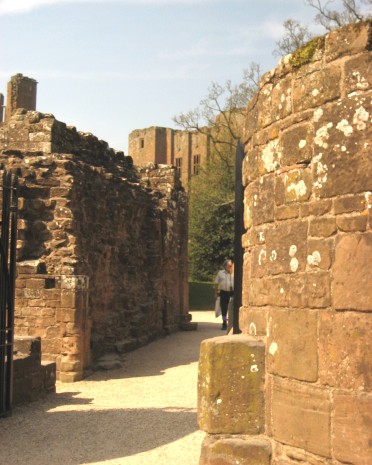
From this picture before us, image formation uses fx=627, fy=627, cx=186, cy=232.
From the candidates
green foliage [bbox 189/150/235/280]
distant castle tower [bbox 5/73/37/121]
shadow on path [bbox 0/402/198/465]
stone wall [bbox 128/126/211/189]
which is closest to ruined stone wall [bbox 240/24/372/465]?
shadow on path [bbox 0/402/198/465]

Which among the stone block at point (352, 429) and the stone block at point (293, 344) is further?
the stone block at point (293, 344)

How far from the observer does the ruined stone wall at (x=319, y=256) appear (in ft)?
10.3

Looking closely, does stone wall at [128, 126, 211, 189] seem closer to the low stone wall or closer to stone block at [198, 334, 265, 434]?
the low stone wall

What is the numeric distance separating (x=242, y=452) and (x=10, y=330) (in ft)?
14.4

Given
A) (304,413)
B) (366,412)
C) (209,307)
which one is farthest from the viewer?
(209,307)

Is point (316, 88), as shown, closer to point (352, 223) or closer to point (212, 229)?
point (352, 223)

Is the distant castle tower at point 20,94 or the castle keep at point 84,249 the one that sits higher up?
the distant castle tower at point 20,94

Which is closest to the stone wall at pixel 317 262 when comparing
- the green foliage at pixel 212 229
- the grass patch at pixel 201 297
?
the grass patch at pixel 201 297

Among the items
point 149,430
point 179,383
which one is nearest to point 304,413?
point 149,430

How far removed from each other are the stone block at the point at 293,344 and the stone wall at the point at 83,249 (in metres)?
6.78

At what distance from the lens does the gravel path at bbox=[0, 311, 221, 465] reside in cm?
584

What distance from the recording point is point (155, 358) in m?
12.1

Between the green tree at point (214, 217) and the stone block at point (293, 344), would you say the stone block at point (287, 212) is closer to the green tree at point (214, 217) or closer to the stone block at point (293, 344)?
the stone block at point (293, 344)

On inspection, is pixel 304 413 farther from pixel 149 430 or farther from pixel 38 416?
pixel 38 416
